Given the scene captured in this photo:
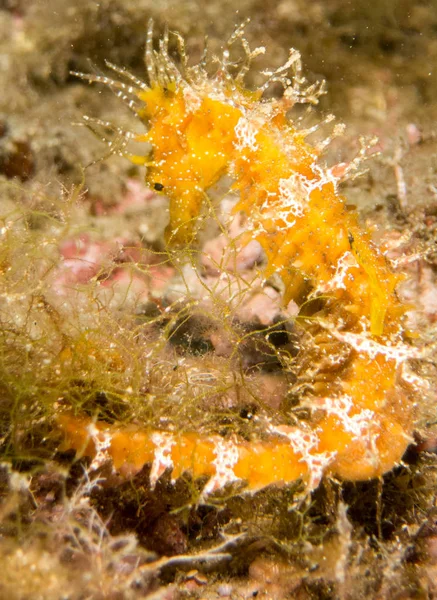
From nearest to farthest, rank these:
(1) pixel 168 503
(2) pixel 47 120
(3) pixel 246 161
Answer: (1) pixel 168 503, (3) pixel 246 161, (2) pixel 47 120

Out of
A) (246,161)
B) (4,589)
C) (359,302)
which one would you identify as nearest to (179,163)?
(246,161)

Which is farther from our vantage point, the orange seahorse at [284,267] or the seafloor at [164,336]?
the orange seahorse at [284,267]

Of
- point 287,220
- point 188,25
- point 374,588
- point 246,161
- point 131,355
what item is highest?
point 188,25

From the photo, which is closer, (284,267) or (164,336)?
(164,336)

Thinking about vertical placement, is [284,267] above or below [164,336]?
above

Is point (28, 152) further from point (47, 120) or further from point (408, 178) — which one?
point (408, 178)
